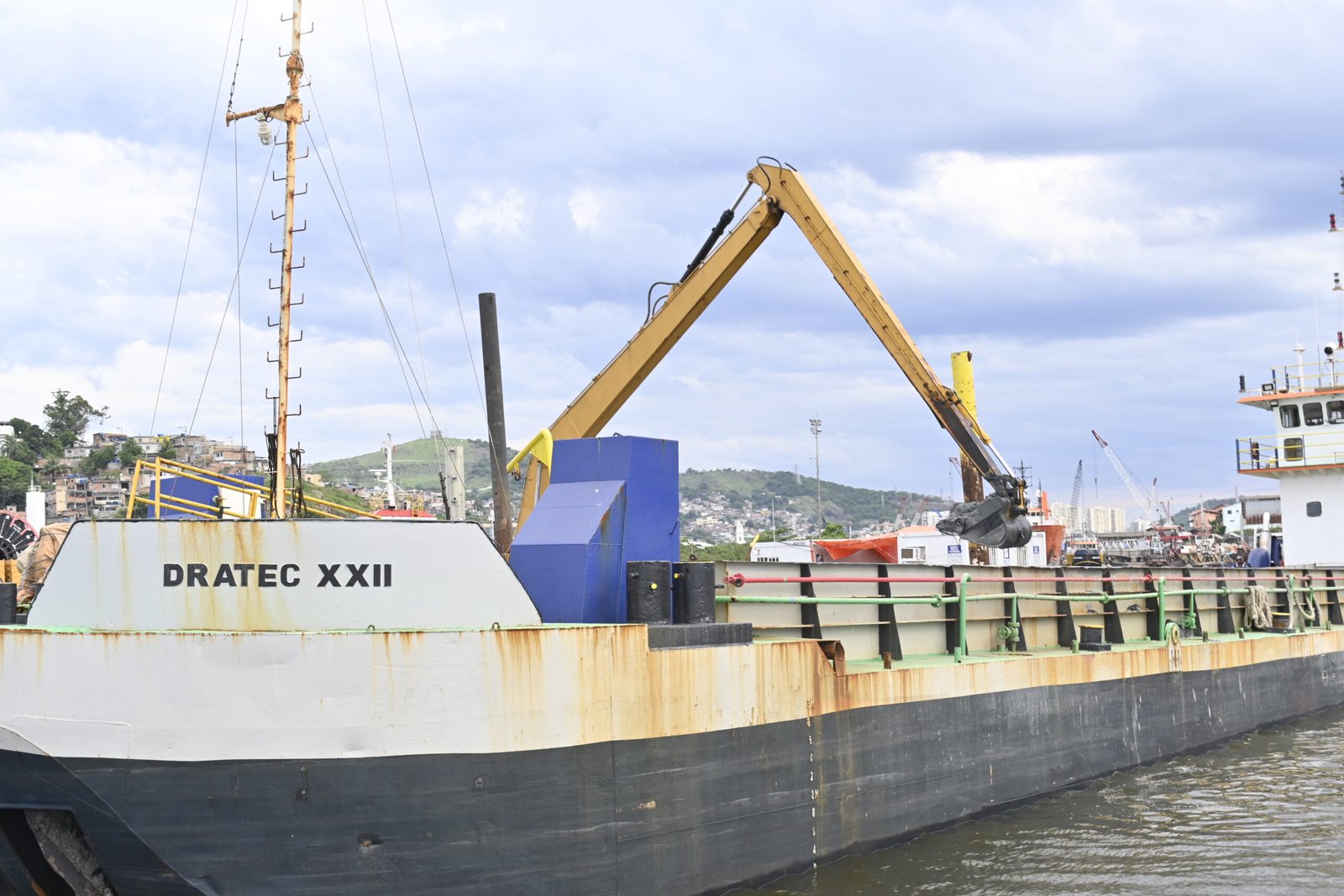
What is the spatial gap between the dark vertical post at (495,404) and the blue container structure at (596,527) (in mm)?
5048

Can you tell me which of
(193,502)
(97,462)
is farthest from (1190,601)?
(97,462)

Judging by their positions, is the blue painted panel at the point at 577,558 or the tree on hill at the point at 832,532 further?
the tree on hill at the point at 832,532

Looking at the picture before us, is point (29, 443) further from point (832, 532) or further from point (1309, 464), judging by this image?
point (1309, 464)

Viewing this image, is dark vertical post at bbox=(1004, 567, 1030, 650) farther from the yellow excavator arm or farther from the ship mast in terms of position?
the ship mast

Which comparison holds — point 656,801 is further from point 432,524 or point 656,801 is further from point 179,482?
point 179,482

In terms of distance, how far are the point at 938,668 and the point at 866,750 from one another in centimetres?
161

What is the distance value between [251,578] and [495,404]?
8.19 m

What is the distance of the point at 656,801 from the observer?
9367mm

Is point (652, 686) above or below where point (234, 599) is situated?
below

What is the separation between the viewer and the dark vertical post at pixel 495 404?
16.0 meters

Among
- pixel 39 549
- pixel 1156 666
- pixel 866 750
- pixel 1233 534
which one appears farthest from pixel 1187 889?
pixel 1233 534

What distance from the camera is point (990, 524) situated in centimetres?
1755

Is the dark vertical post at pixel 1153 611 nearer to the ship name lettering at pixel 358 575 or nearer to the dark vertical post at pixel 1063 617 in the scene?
the dark vertical post at pixel 1063 617

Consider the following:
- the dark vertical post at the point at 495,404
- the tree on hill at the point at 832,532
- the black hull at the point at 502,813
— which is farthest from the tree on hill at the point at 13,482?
the black hull at the point at 502,813
